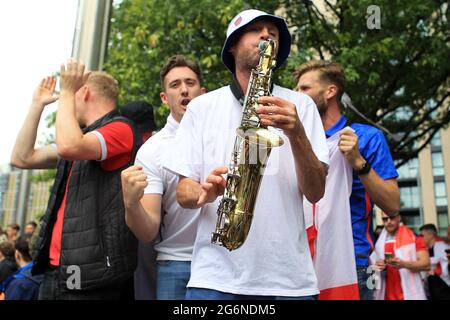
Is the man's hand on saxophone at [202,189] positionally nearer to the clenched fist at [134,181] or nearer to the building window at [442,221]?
the clenched fist at [134,181]

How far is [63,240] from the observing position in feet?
10.4

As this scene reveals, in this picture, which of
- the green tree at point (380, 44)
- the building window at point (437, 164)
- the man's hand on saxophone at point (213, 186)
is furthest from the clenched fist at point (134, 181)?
the building window at point (437, 164)

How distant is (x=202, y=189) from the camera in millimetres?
2328

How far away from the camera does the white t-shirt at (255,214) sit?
230 cm

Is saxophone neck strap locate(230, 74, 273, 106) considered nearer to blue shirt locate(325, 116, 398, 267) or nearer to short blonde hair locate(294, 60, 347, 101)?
blue shirt locate(325, 116, 398, 267)

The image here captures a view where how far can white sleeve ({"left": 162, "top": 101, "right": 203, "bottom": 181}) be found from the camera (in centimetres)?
250

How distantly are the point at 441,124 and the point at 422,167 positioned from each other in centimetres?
4041

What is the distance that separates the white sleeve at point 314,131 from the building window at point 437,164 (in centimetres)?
5258

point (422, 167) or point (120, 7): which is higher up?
point (422, 167)

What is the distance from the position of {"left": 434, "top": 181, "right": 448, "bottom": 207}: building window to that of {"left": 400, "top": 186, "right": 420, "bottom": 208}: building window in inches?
416

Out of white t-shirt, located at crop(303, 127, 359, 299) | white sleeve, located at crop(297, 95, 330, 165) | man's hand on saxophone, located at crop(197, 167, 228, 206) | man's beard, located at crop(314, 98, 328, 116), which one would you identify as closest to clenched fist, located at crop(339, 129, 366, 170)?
white t-shirt, located at crop(303, 127, 359, 299)

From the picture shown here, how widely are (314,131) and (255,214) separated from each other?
0.49 m
